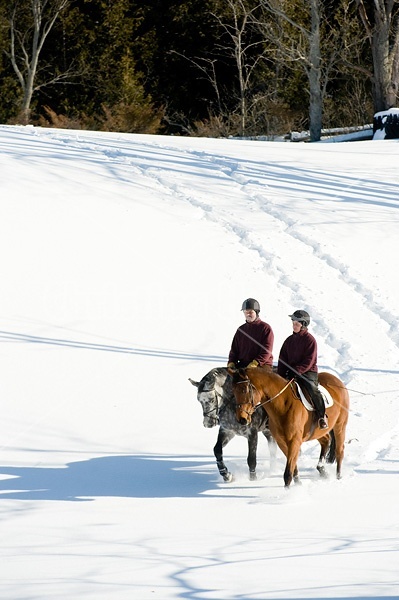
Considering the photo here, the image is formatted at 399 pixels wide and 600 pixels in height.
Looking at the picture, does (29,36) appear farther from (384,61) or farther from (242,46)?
(384,61)

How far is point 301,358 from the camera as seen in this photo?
1094 centimetres

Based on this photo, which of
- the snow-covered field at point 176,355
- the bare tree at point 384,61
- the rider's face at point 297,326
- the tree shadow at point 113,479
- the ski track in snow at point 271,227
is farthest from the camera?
the bare tree at point 384,61

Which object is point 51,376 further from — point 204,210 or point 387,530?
point 204,210

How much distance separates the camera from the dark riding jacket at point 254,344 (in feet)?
36.3

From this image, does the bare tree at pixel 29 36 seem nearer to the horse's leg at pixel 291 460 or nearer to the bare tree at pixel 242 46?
the bare tree at pixel 242 46

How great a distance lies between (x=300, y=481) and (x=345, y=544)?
187 centimetres

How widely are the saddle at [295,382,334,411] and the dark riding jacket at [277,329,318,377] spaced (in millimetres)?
259

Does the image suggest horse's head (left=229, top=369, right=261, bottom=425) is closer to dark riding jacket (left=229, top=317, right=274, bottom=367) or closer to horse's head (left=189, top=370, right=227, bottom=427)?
horse's head (left=189, top=370, right=227, bottom=427)

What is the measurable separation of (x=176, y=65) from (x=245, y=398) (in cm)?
3475

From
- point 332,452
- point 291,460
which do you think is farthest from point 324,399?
point 332,452

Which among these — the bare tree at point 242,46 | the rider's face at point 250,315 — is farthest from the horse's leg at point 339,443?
the bare tree at point 242,46

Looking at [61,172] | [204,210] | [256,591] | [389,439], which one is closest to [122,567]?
[256,591]

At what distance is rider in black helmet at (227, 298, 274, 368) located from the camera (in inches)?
435

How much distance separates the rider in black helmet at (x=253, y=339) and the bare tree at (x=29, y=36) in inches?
1214
